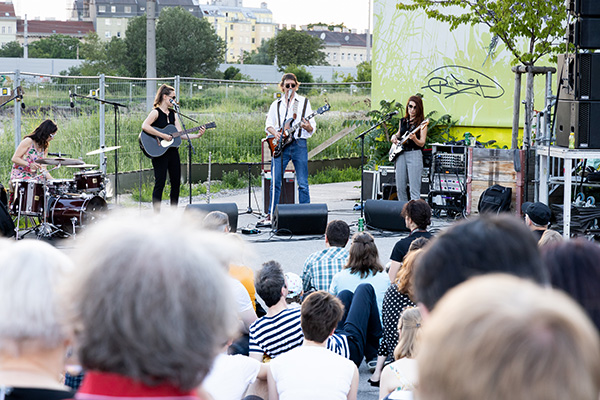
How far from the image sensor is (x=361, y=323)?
484cm

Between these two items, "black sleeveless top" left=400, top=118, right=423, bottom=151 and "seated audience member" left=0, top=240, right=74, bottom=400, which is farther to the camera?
"black sleeveless top" left=400, top=118, right=423, bottom=151

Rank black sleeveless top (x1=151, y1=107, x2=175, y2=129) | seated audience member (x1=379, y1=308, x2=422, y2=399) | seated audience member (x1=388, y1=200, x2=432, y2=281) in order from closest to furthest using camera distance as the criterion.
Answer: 1. seated audience member (x1=379, y1=308, x2=422, y2=399)
2. seated audience member (x1=388, y1=200, x2=432, y2=281)
3. black sleeveless top (x1=151, y1=107, x2=175, y2=129)

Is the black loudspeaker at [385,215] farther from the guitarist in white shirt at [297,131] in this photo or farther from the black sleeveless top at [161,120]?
the black sleeveless top at [161,120]

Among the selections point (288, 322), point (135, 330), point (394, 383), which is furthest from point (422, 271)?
point (288, 322)

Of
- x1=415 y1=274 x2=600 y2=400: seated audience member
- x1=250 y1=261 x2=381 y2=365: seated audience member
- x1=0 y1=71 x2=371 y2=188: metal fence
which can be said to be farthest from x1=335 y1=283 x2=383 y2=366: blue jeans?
x1=0 y1=71 x2=371 y2=188: metal fence

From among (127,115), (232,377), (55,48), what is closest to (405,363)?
(232,377)

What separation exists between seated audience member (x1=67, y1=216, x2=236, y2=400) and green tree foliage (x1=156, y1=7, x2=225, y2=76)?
4606 cm

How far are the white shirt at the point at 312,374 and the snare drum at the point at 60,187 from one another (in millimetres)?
6244

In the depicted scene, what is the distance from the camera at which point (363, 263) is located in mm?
5152

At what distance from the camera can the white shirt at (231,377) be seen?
349cm

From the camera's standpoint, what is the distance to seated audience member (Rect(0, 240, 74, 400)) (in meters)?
1.58

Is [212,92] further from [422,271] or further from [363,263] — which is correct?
[422,271]

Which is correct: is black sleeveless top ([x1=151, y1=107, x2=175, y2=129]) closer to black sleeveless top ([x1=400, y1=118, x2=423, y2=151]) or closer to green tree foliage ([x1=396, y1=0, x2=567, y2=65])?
black sleeveless top ([x1=400, y1=118, x2=423, y2=151])

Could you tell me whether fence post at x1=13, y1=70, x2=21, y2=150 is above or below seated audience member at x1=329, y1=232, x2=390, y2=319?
above
